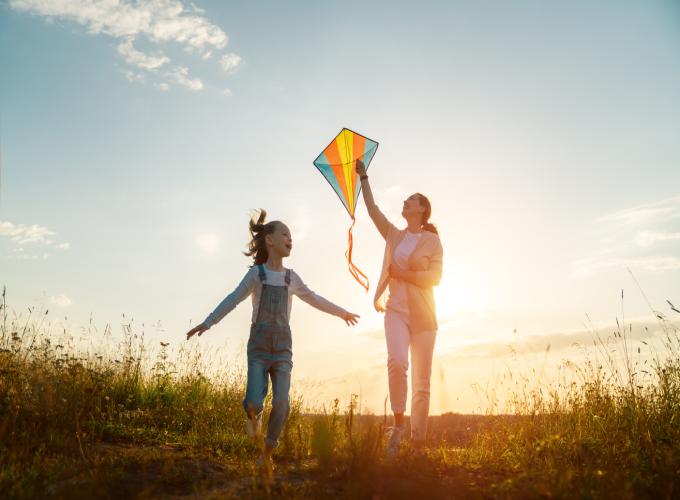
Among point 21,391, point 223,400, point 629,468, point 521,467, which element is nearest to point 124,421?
point 21,391

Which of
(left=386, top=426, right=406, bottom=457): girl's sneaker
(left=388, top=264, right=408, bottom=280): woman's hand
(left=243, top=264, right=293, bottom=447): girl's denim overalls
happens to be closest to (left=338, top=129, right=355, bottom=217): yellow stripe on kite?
(left=388, top=264, right=408, bottom=280): woman's hand

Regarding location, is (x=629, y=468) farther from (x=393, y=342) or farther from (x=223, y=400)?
(x=223, y=400)

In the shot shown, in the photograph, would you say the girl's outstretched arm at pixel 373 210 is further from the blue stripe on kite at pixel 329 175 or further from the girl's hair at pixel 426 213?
the blue stripe on kite at pixel 329 175

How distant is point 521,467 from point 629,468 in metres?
0.93

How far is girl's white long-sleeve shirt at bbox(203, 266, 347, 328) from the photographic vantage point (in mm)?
5254

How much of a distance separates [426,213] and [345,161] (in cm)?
145

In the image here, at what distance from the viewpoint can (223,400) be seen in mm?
8922

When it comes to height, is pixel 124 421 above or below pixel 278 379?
below

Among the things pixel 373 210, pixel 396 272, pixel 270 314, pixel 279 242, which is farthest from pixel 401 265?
pixel 270 314

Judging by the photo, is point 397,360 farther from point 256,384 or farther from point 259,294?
point 259,294

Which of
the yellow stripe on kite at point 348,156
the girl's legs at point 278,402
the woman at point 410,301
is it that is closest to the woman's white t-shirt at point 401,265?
the woman at point 410,301

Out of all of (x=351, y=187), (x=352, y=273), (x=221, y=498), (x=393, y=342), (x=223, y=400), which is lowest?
(x=221, y=498)

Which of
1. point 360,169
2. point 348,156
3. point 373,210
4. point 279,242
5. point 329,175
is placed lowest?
point 279,242

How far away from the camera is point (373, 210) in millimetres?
5852
